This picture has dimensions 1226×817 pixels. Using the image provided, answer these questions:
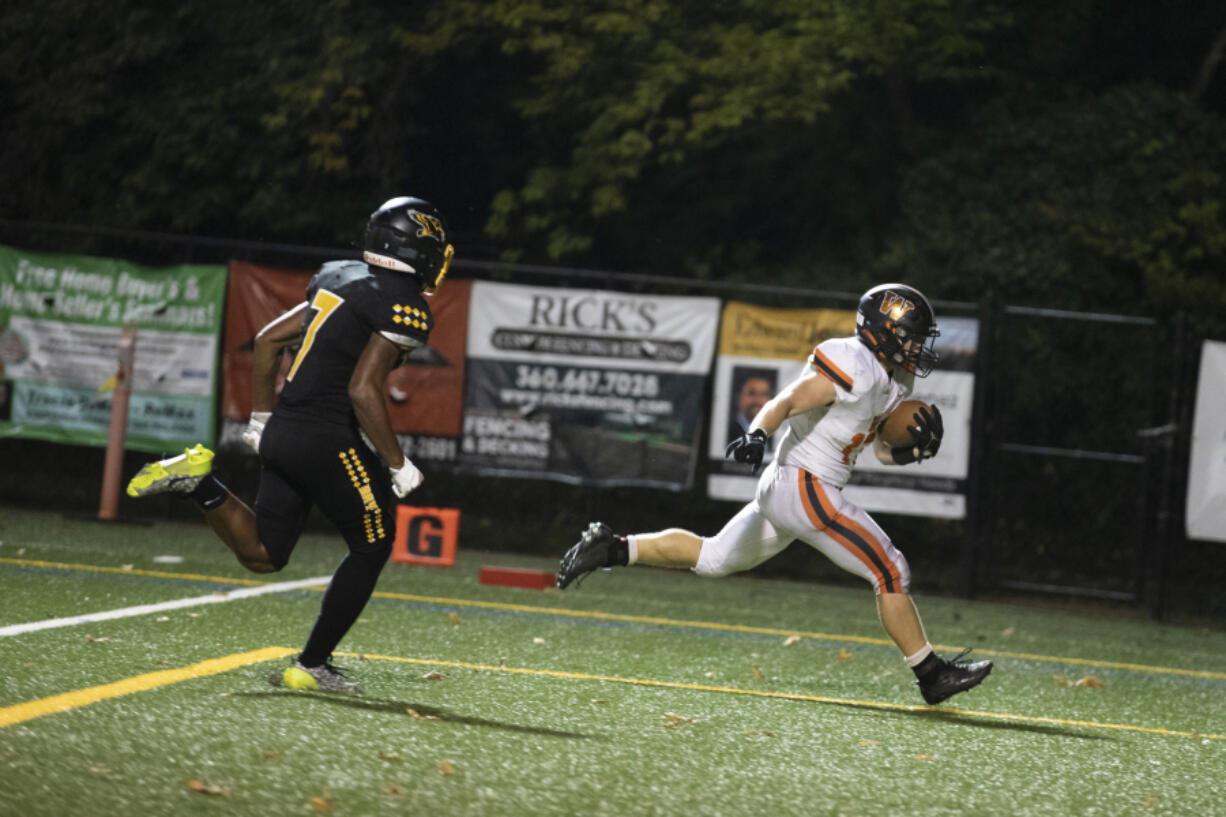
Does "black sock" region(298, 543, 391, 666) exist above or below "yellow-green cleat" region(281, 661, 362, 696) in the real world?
above

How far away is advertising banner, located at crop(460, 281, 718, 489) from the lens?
44.2 ft

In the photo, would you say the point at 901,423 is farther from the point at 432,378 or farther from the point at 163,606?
the point at 432,378

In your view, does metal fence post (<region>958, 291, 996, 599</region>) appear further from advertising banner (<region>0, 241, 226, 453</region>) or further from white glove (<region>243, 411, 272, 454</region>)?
white glove (<region>243, 411, 272, 454</region>)

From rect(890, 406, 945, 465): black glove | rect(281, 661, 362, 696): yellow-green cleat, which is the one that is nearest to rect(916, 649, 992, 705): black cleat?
rect(890, 406, 945, 465): black glove

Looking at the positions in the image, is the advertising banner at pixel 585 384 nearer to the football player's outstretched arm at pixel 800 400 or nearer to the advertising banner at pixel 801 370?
the advertising banner at pixel 801 370

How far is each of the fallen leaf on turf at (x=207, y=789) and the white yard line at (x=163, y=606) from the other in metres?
2.92

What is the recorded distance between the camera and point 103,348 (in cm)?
1400

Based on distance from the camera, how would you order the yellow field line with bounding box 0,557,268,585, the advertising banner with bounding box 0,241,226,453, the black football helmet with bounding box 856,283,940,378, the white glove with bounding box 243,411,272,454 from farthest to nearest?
the advertising banner with bounding box 0,241,226,453 → the yellow field line with bounding box 0,557,268,585 → the black football helmet with bounding box 856,283,940,378 → the white glove with bounding box 243,411,272,454

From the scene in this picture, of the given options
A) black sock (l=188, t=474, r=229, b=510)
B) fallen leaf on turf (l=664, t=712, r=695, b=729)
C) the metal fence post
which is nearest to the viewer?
black sock (l=188, t=474, r=229, b=510)

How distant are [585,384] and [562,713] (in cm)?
736

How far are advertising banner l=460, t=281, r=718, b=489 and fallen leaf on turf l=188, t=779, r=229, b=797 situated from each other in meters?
8.93

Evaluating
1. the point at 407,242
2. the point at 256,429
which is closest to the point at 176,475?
the point at 256,429

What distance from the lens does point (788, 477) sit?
7309 mm

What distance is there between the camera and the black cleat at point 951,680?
23.1 feet
